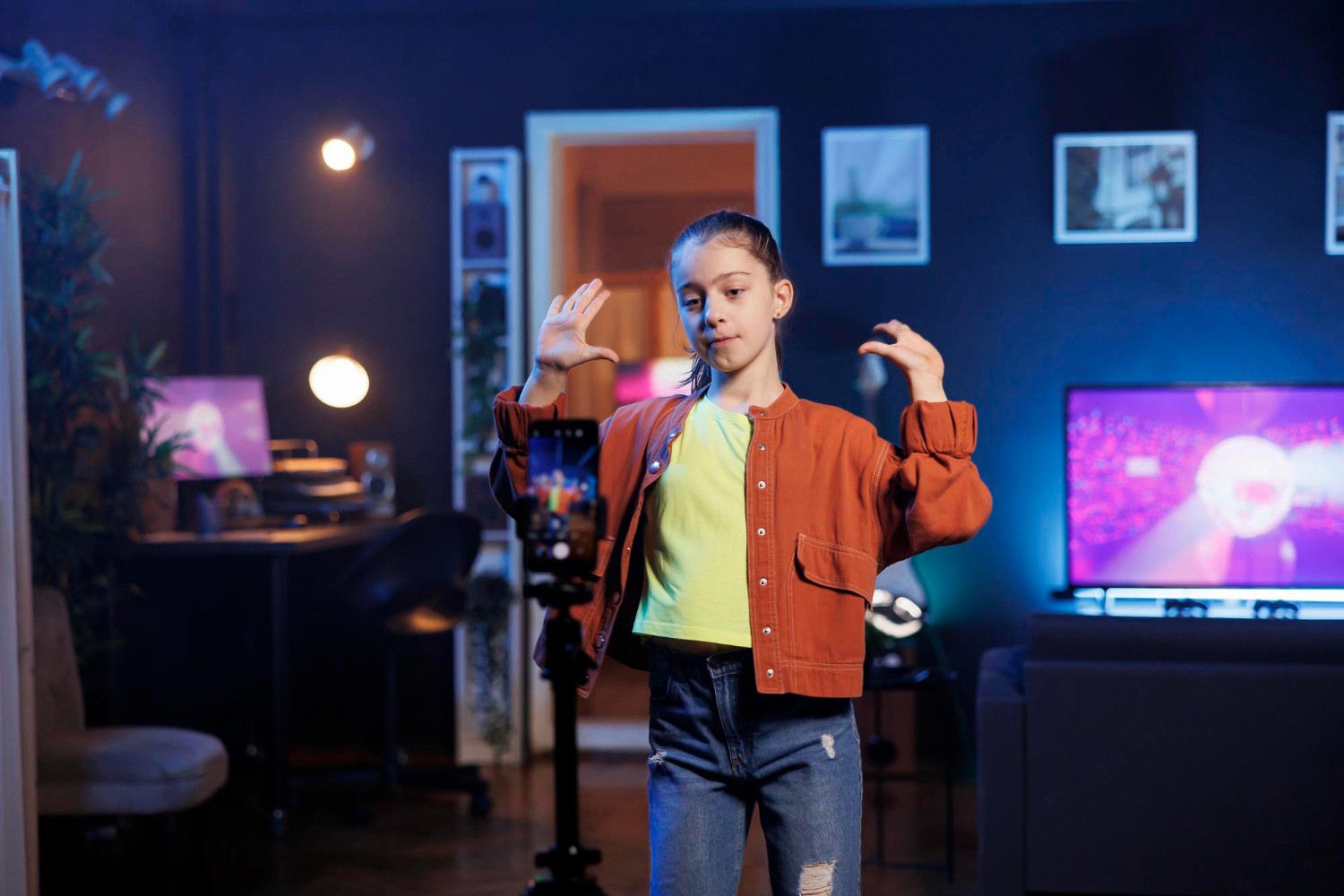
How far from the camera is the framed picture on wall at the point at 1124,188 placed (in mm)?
4715

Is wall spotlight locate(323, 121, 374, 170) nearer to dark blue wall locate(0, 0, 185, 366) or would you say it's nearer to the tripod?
dark blue wall locate(0, 0, 185, 366)

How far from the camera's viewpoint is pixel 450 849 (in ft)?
Result: 11.8

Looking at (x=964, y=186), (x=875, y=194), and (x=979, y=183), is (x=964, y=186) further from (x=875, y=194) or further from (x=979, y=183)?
(x=875, y=194)

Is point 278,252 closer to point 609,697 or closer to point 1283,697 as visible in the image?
point 609,697

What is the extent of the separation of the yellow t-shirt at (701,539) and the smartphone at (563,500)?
31 cm

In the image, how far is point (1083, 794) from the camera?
2807mm

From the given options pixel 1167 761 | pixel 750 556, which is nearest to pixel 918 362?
pixel 750 556

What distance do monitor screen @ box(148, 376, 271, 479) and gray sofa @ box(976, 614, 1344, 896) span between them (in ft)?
8.84

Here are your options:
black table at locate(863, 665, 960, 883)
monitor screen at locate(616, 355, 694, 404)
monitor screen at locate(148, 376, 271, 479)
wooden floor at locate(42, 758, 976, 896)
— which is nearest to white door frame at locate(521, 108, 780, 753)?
wooden floor at locate(42, 758, 976, 896)

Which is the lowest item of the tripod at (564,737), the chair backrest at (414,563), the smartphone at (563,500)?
the chair backrest at (414,563)

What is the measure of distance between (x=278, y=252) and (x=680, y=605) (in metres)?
3.97

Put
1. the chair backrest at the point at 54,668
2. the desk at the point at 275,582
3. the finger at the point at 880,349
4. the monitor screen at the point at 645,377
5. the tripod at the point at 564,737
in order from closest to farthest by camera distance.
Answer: the tripod at the point at 564,737
the finger at the point at 880,349
the chair backrest at the point at 54,668
the desk at the point at 275,582
the monitor screen at the point at 645,377

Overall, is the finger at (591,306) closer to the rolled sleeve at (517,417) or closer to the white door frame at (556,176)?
the rolled sleeve at (517,417)

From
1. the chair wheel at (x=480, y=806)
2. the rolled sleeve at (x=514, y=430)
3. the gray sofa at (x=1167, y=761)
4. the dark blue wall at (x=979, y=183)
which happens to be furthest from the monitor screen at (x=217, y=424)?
the rolled sleeve at (x=514, y=430)
